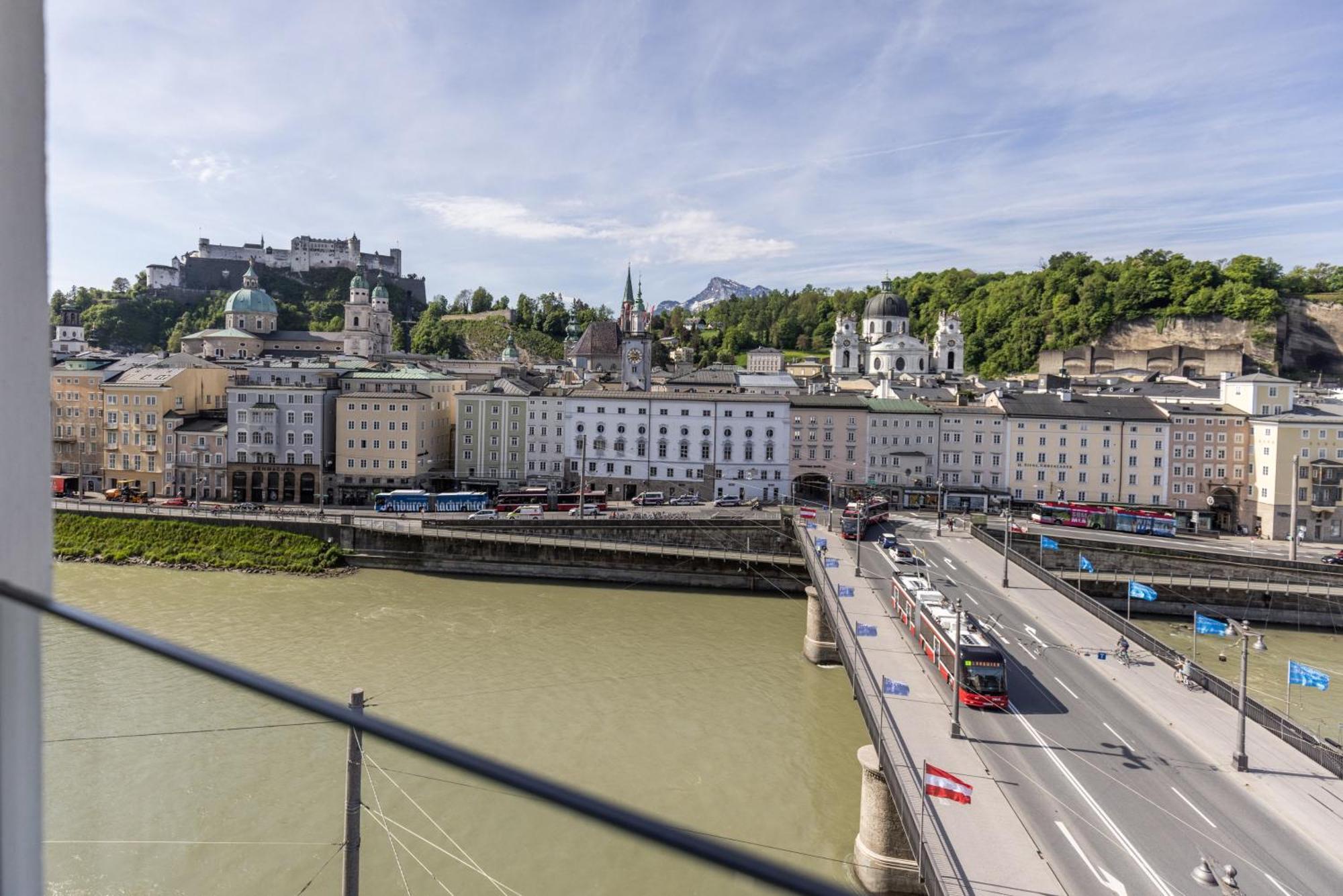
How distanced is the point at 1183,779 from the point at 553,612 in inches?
541

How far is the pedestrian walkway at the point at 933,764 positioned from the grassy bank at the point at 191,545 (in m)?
16.4

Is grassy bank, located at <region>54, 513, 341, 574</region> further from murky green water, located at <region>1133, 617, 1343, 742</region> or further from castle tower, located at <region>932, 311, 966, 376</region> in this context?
castle tower, located at <region>932, 311, 966, 376</region>

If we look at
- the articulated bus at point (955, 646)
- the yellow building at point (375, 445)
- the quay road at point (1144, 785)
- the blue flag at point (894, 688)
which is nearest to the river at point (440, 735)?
the blue flag at point (894, 688)

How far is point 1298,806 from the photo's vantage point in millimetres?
8539

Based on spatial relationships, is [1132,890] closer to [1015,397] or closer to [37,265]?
[37,265]

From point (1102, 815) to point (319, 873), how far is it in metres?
7.78

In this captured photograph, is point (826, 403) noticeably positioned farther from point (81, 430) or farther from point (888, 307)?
point (888, 307)

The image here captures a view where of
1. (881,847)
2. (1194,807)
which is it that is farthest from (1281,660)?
(881,847)

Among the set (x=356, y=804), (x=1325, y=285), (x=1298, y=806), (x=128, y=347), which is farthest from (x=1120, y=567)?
(x=128, y=347)

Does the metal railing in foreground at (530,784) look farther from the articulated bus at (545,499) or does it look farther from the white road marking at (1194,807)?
the articulated bus at (545,499)

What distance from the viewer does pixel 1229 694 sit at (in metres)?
11.3

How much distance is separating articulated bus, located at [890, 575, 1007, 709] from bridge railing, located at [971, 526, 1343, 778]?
9.07ft

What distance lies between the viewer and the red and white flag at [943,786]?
24.2 feet

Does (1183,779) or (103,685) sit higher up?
(103,685)
